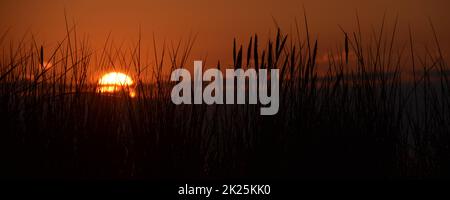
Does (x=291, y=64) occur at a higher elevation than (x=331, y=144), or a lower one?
higher

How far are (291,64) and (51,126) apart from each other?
4.43 feet

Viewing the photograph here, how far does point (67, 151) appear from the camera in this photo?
3236 mm

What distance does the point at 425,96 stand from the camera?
3.82 meters

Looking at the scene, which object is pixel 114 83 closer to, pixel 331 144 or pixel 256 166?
pixel 256 166

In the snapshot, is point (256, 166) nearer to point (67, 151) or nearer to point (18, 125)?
point (67, 151)

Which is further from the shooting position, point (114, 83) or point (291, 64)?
point (114, 83)

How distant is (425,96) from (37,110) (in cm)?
231
